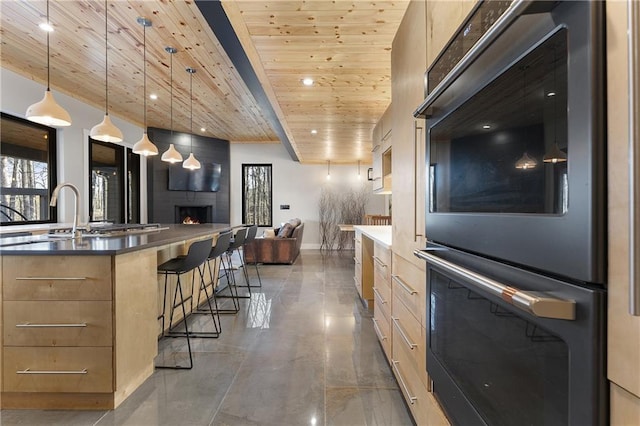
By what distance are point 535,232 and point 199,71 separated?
430 cm

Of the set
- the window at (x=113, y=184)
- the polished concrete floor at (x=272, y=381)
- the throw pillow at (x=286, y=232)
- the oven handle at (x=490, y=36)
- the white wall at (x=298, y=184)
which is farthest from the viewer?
the white wall at (x=298, y=184)

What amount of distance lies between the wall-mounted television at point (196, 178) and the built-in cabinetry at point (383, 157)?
5.24 metres

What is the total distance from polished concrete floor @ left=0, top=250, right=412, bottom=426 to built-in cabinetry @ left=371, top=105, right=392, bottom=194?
1436mm

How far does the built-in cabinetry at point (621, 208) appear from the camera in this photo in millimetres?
387

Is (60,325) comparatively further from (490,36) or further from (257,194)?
(257,194)

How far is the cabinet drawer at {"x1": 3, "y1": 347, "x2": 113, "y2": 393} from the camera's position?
65.9 inches

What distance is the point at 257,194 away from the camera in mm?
8461

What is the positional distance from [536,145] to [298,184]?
795 cm

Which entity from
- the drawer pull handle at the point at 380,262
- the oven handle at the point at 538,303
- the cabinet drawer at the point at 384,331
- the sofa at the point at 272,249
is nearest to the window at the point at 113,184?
the sofa at the point at 272,249

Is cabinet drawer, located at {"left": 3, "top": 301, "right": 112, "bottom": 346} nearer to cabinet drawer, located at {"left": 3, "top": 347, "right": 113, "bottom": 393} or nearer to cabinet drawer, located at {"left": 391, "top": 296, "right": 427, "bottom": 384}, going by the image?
cabinet drawer, located at {"left": 3, "top": 347, "right": 113, "bottom": 393}

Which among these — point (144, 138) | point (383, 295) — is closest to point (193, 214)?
point (144, 138)

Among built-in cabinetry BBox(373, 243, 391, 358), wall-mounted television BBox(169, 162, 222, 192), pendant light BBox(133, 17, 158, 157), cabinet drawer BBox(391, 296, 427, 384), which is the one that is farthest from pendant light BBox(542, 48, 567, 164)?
wall-mounted television BBox(169, 162, 222, 192)

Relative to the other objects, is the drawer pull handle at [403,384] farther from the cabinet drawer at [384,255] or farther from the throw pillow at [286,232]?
the throw pillow at [286,232]

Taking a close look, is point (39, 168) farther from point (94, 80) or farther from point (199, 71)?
point (199, 71)
